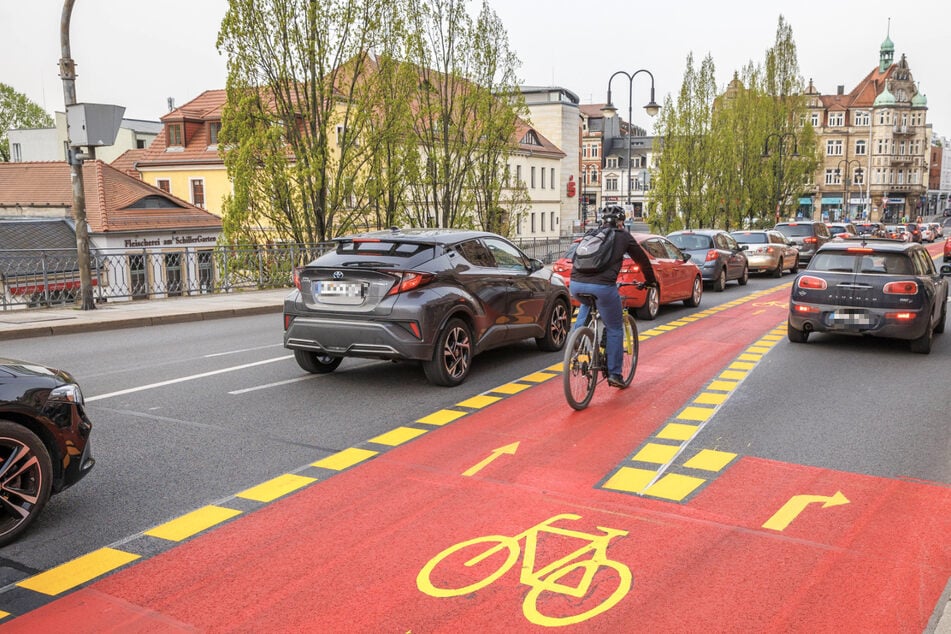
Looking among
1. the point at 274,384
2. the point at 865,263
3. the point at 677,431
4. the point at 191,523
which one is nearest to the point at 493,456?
the point at 677,431

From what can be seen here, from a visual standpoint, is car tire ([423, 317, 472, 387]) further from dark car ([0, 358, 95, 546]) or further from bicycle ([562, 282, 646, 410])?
dark car ([0, 358, 95, 546])

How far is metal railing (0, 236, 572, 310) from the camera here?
16.9m

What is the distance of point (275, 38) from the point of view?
930 inches

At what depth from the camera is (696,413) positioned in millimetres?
7871

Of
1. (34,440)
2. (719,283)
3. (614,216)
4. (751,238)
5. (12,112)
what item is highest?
(12,112)

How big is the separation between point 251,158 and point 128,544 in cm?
1995

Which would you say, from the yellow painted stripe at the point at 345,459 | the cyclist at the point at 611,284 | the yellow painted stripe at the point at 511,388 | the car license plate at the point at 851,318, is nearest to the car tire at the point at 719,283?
the car license plate at the point at 851,318

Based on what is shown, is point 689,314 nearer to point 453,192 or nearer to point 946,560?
point 946,560

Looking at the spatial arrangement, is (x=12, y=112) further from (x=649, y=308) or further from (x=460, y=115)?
(x=649, y=308)

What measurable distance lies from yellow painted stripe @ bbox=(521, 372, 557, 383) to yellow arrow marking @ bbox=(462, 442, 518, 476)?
273cm

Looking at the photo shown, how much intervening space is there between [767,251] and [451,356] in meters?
21.8

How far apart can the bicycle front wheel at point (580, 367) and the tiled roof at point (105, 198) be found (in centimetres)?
4019

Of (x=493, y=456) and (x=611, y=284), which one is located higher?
(x=611, y=284)

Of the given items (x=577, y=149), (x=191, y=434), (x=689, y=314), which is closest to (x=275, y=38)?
(x=689, y=314)
